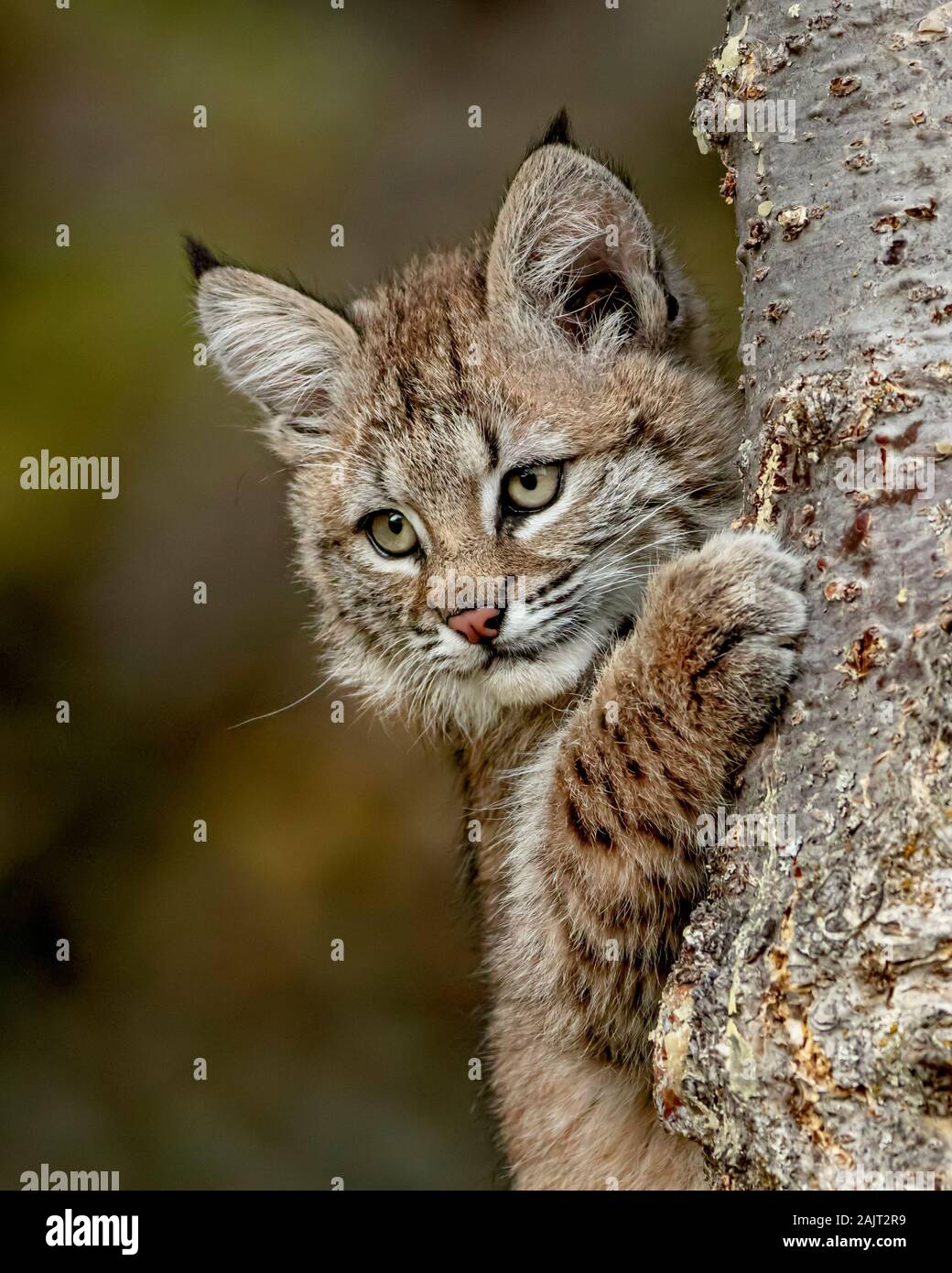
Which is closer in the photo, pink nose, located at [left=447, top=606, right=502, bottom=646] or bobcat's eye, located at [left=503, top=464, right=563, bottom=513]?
pink nose, located at [left=447, top=606, right=502, bottom=646]

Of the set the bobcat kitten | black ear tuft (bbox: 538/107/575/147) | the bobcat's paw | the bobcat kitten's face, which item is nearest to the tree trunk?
the bobcat's paw

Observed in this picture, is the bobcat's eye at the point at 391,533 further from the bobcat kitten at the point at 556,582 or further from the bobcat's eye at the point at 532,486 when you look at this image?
the bobcat's eye at the point at 532,486

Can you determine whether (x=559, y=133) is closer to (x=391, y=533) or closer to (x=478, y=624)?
(x=391, y=533)

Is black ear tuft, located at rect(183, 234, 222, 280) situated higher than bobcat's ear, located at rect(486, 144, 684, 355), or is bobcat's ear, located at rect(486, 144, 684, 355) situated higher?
black ear tuft, located at rect(183, 234, 222, 280)

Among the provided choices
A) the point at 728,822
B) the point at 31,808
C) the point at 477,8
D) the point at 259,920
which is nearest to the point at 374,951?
the point at 259,920

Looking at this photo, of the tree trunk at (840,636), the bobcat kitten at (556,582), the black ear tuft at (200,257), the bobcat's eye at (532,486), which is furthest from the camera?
the black ear tuft at (200,257)

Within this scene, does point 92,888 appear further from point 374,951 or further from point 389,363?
point 389,363

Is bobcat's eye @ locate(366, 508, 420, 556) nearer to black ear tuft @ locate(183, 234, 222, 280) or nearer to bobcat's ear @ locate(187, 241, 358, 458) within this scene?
bobcat's ear @ locate(187, 241, 358, 458)

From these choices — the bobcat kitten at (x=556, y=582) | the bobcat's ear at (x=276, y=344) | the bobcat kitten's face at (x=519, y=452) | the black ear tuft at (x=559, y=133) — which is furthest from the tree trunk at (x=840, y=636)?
the bobcat's ear at (x=276, y=344)
